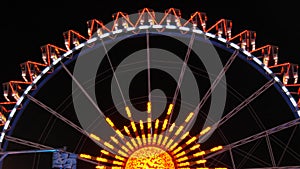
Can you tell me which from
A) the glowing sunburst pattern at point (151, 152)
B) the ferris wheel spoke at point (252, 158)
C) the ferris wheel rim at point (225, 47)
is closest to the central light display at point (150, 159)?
the glowing sunburst pattern at point (151, 152)

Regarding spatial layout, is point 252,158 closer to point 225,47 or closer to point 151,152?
point 225,47

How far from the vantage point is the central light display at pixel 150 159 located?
17.6 meters

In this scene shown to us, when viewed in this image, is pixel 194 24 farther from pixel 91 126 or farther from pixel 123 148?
pixel 91 126

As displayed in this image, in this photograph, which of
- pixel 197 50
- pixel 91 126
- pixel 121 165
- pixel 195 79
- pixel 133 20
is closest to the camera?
pixel 121 165

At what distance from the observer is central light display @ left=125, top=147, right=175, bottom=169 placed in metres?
17.6

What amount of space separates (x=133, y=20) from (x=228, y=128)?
7.28 metres

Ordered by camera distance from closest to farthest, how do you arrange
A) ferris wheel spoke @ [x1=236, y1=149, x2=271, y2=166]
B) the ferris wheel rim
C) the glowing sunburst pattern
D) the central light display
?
the central light display → the ferris wheel rim → the glowing sunburst pattern → ferris wheel spoke @ [x1=236, y1=149, x2=271, y2=166]

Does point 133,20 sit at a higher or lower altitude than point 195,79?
higher

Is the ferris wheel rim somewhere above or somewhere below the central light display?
above

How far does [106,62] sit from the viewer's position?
26.3 meters

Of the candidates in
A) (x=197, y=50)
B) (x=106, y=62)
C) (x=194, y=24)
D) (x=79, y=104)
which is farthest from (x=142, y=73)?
(x=194, y=24)

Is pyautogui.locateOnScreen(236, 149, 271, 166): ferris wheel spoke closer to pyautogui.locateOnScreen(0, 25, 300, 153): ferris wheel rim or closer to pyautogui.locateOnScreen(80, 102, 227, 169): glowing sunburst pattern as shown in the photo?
pyautogui.locateOnScreen(80, 102, 227, 169): glowing sunburst pattern

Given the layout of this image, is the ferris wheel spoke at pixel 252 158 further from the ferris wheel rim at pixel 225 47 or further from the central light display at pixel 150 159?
the central light display at pixel 150 159

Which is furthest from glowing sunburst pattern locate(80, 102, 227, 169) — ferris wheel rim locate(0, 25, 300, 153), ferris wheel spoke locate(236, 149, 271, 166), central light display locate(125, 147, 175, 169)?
ferris wheel spoke locate(236, 149, 271, 166)
